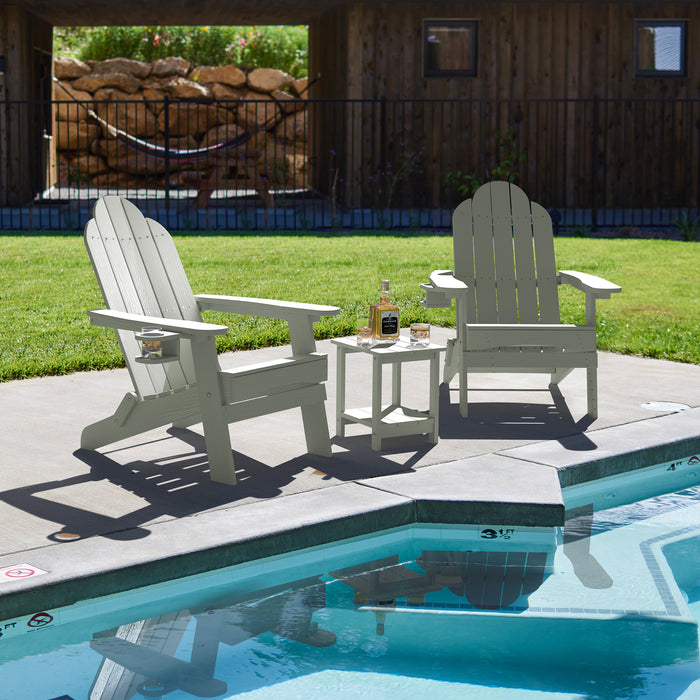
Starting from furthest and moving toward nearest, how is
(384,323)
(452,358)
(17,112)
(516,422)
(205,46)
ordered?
(205,46), (17,112), (452,358), (516,422), (384,323)

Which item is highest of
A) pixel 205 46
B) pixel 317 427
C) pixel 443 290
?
pixel 205 46

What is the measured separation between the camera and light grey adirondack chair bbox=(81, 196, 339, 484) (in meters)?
4.14

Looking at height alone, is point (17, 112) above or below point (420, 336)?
above

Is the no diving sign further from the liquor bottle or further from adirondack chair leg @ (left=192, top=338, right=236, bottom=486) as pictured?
the liquor bottle

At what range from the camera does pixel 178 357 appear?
4.36 m

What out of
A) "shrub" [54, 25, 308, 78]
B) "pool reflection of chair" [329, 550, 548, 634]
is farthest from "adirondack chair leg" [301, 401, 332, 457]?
"shrub" [54, 25, 308, 78]

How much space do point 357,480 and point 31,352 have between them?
314cm

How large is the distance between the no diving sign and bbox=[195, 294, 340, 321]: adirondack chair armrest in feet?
5.38

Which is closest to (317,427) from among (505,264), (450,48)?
(505,264)

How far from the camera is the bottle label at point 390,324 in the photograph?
4.78m

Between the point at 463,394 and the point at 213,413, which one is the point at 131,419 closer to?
the point at 213,413

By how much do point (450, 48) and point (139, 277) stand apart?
10.9 meters

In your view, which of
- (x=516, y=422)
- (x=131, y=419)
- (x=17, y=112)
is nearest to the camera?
(x=131, y=419)

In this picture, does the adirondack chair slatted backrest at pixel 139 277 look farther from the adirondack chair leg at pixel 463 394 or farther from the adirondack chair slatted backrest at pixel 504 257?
the adirondack chair slatted backrest at pixel 504 257
